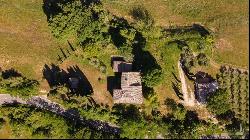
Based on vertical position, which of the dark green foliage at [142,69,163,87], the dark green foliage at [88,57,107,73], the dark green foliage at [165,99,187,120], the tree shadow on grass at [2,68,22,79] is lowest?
the dark green foliage at [165,99,187,120]

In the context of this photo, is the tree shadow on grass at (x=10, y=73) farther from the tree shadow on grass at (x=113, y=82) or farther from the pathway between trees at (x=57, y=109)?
the tree shadow on grass at (x=113, y=82)

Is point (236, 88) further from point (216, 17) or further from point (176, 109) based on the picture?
point (216, 17)

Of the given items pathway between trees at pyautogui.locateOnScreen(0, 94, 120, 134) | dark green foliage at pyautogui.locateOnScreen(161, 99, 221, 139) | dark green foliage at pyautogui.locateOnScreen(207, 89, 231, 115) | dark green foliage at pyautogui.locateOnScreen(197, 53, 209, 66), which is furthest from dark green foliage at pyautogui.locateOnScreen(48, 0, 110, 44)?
dark green foliage at pyautogui.locateOnScreen(207, 89, 231, 115)

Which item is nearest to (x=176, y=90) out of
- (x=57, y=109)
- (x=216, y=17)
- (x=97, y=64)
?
(x=97, y=64)

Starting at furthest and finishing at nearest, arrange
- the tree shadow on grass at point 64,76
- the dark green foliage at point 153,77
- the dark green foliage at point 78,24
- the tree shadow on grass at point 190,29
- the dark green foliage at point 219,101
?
the tree shadow on grass at point 190,29, the tree shadow on grass at point 64,76, the dark green foliage at point 78,24, the dark green foliage at point 153,77, the dark green foliage at point 219,101

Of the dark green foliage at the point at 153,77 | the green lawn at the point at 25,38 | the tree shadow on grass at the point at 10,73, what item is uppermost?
the green lawn at the point at 25,38

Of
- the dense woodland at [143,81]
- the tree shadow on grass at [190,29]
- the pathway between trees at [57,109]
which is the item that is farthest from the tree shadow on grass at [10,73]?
the tree shadow on grass at [190,29]

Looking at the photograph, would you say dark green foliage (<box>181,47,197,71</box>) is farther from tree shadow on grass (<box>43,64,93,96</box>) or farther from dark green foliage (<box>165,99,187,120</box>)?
tree shadow on grass (<box>43,64,93,96</box>)
